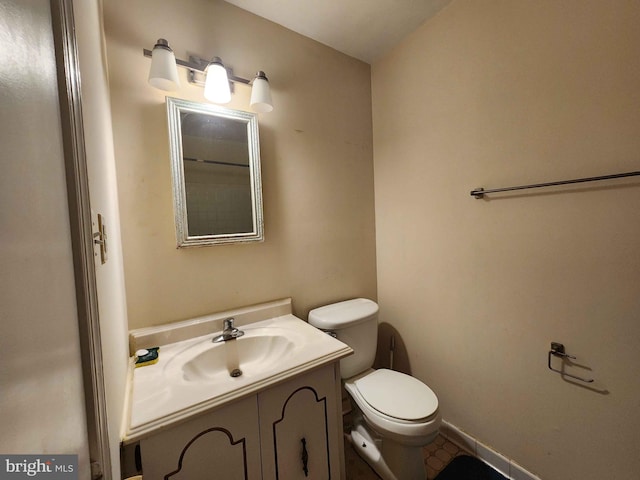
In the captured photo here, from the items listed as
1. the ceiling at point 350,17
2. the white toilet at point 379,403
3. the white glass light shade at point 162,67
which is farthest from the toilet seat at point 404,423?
the ceiling at point 350,17

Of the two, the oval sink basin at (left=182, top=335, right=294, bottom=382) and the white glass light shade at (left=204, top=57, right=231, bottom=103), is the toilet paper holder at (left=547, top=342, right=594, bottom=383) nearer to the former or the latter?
the oval sink basin at (left=182, top=335, right=294, bottom=382)

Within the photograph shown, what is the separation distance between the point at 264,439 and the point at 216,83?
55.7 inches

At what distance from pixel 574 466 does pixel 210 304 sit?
1.67 meters

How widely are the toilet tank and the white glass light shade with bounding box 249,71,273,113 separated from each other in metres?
1.10

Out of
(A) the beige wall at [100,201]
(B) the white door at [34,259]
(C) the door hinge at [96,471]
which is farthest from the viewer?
(A) the beige wall at [100,201]

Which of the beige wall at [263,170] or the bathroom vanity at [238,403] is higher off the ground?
the beige wall at [263,170]

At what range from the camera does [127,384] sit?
0.84 m

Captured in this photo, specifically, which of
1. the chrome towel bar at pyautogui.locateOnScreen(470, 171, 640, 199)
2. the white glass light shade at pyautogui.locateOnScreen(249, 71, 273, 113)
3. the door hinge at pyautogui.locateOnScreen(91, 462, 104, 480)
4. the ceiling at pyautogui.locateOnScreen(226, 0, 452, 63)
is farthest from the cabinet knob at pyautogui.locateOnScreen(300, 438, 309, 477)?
the ceiling at pyautogui.locateOnScreen(226, 0, 452, 63)

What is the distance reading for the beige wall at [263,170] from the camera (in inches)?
41.5

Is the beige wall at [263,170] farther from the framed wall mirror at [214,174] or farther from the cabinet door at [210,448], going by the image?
the cabinet door at [210,448]

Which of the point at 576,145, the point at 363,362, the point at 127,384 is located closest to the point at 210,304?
the point at 127,384

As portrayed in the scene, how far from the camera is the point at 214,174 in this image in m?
1.21

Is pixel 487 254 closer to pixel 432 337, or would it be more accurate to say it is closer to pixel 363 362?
pixel 432 337

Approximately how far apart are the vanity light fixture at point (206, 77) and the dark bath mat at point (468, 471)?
6.47ft
